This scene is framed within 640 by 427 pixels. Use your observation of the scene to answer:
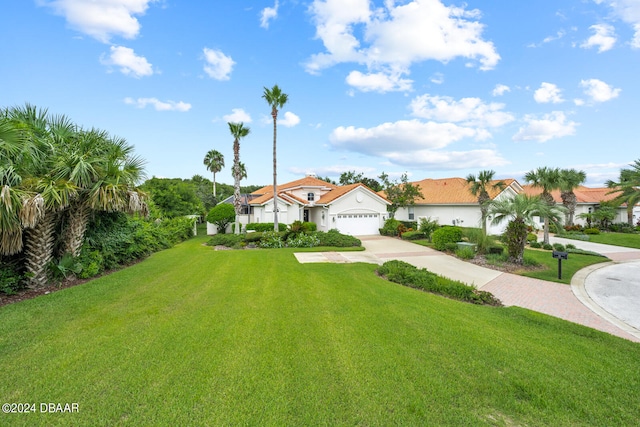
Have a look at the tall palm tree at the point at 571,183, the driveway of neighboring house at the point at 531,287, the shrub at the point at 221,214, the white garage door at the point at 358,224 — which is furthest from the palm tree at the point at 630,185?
the shrub at the point at 221,214

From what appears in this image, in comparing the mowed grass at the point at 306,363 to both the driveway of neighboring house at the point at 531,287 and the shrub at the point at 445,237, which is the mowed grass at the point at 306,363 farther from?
the shrub at the point at 445,237

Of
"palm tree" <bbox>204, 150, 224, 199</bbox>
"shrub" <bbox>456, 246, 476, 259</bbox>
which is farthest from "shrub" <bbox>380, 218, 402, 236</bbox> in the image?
"palm tree" <bbox>204, 150, 224, 199</bbox>

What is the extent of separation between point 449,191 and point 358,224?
32.0ft

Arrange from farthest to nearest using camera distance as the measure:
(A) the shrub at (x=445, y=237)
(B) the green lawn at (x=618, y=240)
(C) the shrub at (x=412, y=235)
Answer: (C) the shrub at (x=412, y=235), (B) the green lawn at (x=618, y=240), (A) the shrub at (x=445, y=237)

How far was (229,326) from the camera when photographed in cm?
568

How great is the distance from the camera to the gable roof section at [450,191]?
24.4 m

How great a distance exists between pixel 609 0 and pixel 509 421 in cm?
1672

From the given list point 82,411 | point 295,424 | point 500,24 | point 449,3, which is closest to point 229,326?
point 82,411

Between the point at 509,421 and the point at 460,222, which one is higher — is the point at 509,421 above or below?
below

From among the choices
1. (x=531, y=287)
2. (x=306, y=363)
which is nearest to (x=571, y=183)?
(x=531, y=287)

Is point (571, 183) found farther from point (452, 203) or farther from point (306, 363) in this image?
point (306, 363)

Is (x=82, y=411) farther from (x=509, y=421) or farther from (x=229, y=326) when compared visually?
(x=509, y=421)

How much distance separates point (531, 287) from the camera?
31.9 feet

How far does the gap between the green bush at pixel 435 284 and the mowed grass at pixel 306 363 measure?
0.80m
